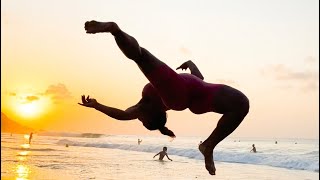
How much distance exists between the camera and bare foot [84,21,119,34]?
351 centimetres

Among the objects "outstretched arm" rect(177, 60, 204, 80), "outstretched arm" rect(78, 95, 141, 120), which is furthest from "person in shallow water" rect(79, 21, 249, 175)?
"outstretched arm" rect(177, 60, 204, 80)

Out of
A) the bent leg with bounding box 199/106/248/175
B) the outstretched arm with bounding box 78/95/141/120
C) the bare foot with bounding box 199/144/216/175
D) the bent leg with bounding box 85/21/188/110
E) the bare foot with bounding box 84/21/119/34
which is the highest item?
the bare foot with bounding box 84/21/119/34

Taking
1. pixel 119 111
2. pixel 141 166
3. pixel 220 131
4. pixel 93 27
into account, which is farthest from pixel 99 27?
pixel 141 166

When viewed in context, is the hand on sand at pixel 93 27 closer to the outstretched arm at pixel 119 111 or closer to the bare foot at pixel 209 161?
the outstretched arm at pixel 119 111

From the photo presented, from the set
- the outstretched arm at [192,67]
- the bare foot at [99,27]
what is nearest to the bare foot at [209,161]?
the outstretched arm at [192,67]

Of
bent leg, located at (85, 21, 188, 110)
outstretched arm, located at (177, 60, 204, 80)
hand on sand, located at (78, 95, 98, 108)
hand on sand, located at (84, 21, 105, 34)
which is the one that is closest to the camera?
hand on sand, located at (84, 21, 105, 34)

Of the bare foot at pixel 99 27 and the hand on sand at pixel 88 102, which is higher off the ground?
the bare foot at pixel 99 27

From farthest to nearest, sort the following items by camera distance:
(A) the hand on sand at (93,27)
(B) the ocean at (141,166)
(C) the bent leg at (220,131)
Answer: (B) the ocean at (141,166) < (C) the bent leg at (220,131) < (A) the hand on sand at (93,27)

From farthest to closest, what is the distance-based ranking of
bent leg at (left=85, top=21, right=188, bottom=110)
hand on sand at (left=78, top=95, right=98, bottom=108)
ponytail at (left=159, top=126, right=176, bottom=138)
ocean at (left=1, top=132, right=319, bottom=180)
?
ocean at (left=1, top=132, right=319, bottom=180) → ponytail at (left=159, top=126, right=176, bottom=138) → hand on sand at (left=78, top=95, right=98, bottom=108) → bent leg at (left=85, top=21, right=188, bottom=110)

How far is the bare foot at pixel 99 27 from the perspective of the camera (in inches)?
138

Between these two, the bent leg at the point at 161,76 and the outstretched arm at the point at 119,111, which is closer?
the bent leg at the point at 161,76

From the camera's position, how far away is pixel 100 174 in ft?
71.8

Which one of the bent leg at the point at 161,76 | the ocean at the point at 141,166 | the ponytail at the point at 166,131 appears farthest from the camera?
the ocean at the point at 141,166

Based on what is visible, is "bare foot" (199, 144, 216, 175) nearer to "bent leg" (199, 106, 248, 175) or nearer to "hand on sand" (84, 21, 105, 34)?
"bent leg" (199, 106, 248, 175)
